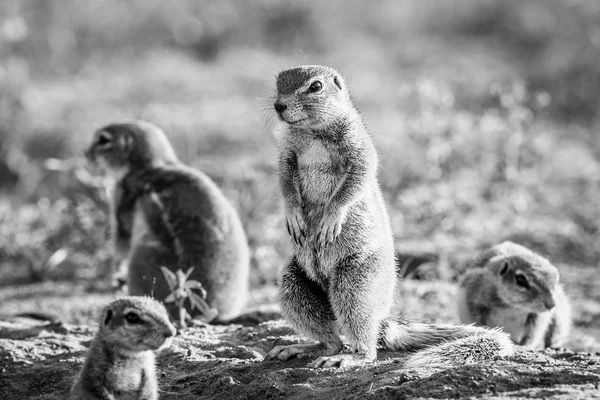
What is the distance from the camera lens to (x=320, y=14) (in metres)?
16.9

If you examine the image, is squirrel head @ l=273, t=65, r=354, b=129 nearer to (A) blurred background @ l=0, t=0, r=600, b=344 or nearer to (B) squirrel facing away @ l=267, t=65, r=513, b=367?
(B) squirrel facing away @ l=267, t=65, r=513, b=367

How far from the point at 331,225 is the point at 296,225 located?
0.23 m

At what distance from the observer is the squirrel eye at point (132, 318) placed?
4.95m

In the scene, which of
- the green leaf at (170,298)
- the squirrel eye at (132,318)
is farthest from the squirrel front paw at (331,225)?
the green leaf at (170,298)

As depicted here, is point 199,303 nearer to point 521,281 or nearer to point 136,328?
point 136,328

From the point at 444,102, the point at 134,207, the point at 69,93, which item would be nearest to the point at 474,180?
the point at 444,102

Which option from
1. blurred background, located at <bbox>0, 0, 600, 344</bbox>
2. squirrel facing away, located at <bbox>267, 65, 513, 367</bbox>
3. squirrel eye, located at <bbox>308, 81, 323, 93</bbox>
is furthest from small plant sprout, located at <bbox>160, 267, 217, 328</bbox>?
squirrel eye, located at <bbox>308, 81, 323, 93</bbox>

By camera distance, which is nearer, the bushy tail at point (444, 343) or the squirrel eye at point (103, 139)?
the bushy tail at point (444, 343)

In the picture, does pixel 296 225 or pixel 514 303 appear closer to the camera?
pixel 296 225

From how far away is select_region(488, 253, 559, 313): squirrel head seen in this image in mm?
6914

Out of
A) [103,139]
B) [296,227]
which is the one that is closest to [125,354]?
[296,227]

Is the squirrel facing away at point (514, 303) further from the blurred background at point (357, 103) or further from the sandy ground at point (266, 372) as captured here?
the blurred background at point (357, 103)

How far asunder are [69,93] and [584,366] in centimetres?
1006

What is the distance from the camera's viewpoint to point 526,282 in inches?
273
